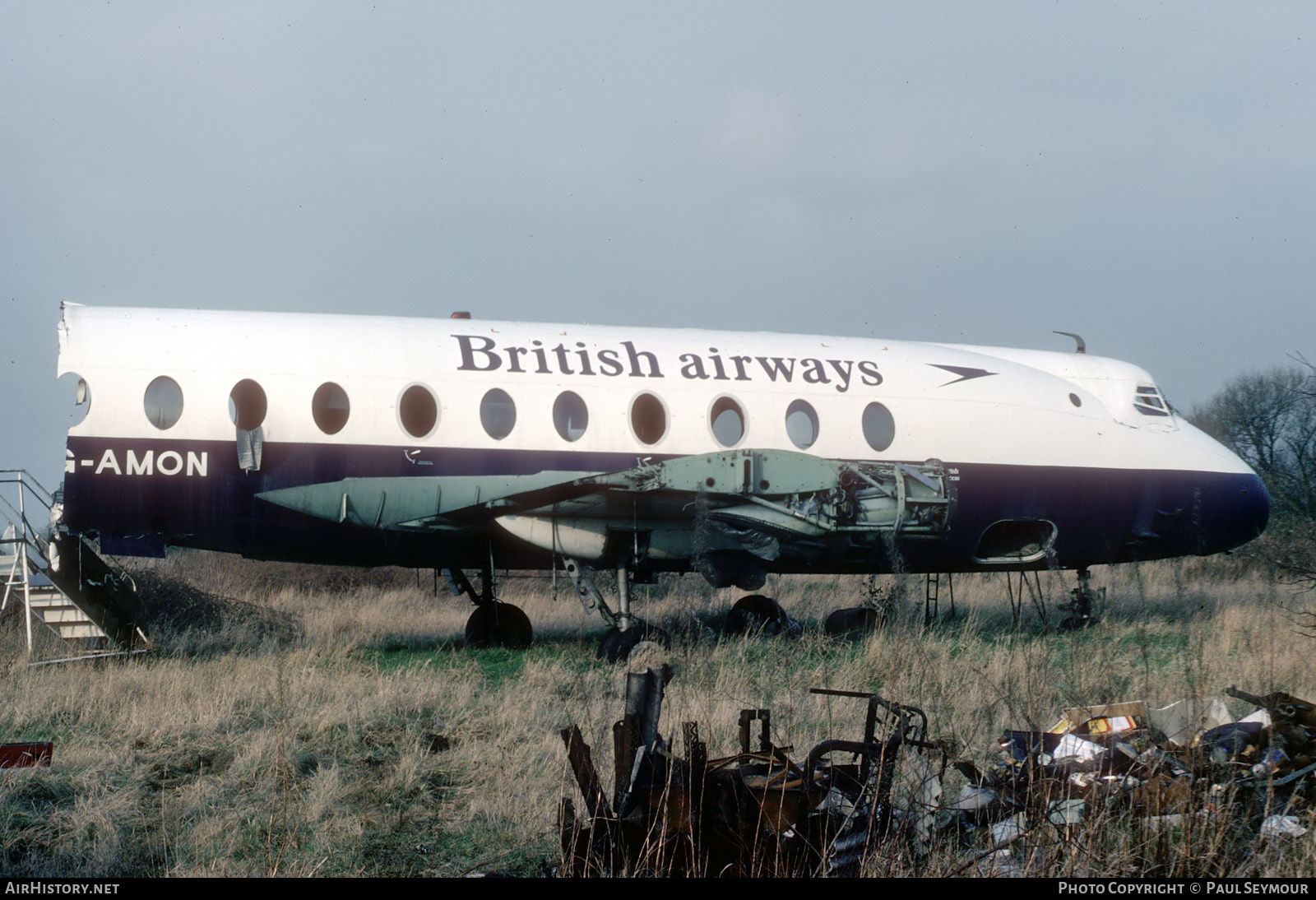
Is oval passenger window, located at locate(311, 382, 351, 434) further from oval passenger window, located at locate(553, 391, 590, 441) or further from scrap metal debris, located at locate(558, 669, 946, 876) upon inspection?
scrap metal debris, located at locate(558, 669, 946, 876)

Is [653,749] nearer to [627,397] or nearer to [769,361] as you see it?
[627,397]

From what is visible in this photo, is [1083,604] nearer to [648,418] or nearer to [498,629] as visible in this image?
[648,418]

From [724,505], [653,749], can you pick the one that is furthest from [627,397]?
[653,749]

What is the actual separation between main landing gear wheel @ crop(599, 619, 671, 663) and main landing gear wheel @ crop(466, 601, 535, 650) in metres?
2.25

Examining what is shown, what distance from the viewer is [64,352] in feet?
38.0

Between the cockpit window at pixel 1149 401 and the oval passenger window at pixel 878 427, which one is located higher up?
the cockpit window at pixel 1149 401

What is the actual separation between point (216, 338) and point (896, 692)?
8.43 metres

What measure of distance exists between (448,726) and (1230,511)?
12.1 metres

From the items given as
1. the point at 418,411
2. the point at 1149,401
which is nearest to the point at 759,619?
the point at 418,411

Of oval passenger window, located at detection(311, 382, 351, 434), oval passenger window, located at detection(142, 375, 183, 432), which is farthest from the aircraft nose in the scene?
oval passenger window, located at detection(142, 375, 183, 432)

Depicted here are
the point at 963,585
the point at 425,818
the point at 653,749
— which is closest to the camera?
the point at 653,749

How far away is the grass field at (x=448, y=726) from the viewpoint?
Result: 5.48m

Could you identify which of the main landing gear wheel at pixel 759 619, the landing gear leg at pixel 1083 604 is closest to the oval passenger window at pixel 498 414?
the main landing gear wheel at pixel 759 619

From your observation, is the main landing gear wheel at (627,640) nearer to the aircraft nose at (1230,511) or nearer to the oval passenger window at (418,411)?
the oval passenger window at (418,411)
